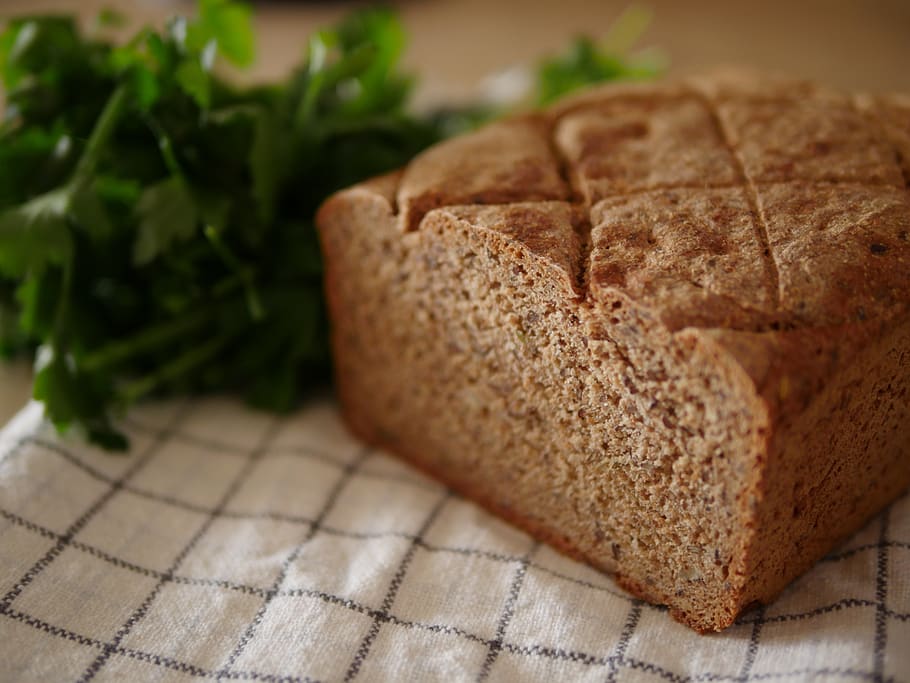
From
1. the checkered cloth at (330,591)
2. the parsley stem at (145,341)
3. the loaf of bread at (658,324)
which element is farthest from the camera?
the parsley stem at (145,341)

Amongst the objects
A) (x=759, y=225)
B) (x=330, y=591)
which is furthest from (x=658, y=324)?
(x=330, y=591)

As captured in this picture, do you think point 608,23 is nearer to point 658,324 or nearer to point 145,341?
point 145,341

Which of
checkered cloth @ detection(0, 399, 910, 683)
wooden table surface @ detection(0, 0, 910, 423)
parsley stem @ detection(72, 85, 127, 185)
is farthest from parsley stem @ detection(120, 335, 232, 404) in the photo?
wooden table surface @ detection(0, 0, 910, 423)

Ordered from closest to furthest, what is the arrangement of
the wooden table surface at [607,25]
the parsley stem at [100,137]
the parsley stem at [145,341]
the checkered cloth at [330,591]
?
the checkered cloth at [330,591] → the parsley stem at [100,137] → the parsley stem at [145,341] → the wooden table surface at [607,25]

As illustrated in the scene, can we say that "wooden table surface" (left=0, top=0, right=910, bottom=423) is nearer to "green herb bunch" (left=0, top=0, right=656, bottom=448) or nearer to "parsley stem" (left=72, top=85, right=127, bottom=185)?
"green herb bunch" (left=0, top=0, right=656, bottom=448)

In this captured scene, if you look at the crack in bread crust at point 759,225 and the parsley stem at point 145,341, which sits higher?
the crack in bread crust at point 759,225

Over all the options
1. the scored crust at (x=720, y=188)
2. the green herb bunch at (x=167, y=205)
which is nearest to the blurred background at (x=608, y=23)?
the green herb bunch at (x=167, y=205)

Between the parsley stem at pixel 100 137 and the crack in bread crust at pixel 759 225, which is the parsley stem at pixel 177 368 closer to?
the parsley stem at pixel 100 137
